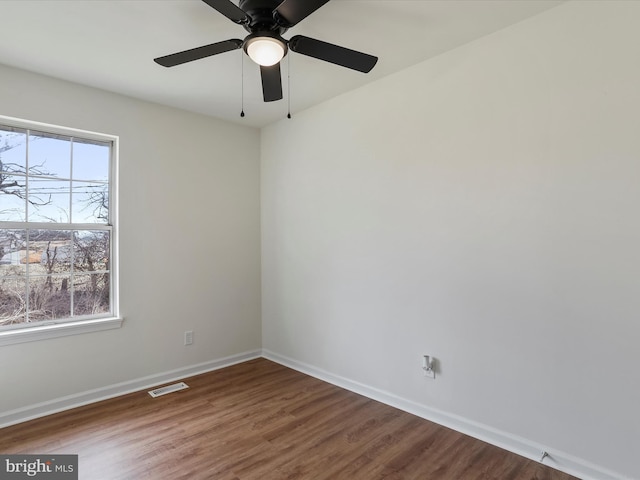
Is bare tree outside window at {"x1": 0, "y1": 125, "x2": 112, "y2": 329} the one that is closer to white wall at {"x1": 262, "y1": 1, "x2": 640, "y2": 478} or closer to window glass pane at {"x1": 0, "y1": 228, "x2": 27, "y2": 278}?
window glass pane at {"x1": 0, "y1": 228, "x2": 27, "y2": 278}

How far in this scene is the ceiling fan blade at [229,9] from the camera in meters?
1.58

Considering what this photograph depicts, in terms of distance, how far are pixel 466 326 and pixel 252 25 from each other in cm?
225

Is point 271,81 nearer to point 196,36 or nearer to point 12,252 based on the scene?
point 196,36

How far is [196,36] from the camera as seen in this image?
2.29 meters

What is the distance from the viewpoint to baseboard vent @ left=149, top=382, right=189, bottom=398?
3.11 meters

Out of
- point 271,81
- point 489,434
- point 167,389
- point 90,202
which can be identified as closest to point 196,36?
point 271,81

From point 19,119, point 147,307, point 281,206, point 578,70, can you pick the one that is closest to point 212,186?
point 281,206

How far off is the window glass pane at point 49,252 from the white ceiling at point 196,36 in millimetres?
1266

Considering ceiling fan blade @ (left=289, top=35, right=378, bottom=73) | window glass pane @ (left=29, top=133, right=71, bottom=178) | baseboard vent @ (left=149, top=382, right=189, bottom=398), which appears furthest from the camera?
baseboard vent @ (left=149, top=382, right=189, bottom=398)

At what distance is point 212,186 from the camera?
375 cm

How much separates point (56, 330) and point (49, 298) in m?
0.28

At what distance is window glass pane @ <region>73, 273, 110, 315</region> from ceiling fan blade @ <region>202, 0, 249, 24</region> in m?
2.50

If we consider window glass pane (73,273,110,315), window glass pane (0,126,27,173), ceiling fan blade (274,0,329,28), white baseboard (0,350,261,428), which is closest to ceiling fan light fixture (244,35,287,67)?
ceiling fan blade (274,0,329,28)

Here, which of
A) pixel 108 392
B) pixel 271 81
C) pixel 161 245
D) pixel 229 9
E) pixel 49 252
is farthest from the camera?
pixel 161 245
